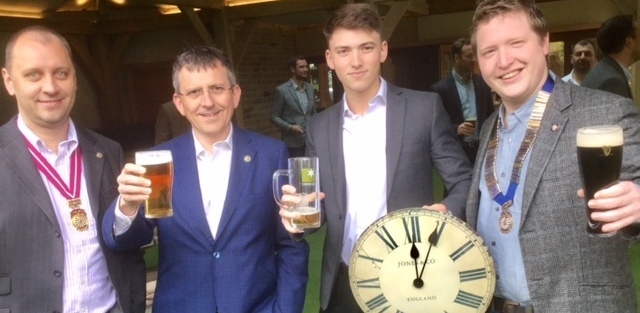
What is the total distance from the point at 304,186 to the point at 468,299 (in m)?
0.60

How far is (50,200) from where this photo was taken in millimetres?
1807

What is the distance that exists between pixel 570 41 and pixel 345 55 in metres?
8.86

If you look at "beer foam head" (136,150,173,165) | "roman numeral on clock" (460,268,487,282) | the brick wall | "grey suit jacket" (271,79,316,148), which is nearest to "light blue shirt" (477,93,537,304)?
"roman numeral on clock" (460,268,487,282)

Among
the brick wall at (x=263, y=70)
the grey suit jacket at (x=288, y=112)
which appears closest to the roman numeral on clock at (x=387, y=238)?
the grey suit jacket at (x=288, y=112)

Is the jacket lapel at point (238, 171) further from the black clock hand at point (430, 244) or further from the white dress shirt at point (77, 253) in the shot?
the black clock hand at point (430, 244)

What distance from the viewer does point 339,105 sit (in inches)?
86.8

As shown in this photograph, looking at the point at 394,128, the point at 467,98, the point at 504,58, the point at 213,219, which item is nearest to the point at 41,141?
the point at 213,219

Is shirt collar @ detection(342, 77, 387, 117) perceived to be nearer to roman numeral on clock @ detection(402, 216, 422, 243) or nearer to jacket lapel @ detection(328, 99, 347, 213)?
jacket lapel @ detection(328, 99, 347, 213)

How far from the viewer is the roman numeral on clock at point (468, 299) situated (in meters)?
1.61

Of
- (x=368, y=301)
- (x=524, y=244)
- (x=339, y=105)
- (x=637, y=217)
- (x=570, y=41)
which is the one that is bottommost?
(x=368, y=301)

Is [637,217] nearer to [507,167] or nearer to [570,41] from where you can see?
[507,167]

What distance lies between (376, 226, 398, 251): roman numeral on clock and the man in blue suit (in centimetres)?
50

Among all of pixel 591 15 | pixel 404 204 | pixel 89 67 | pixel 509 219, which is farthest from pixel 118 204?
pixel 89 67

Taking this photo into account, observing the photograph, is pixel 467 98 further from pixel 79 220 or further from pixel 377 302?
pixel 79 220
